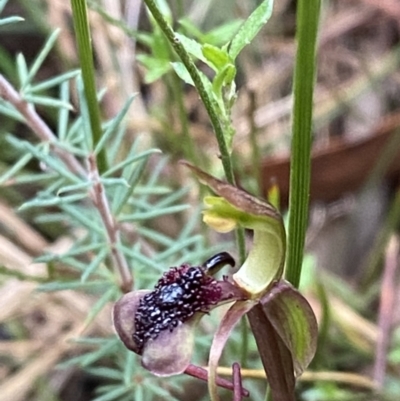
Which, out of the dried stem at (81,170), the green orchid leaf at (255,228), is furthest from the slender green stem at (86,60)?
the green orchid leaf at (255,228)

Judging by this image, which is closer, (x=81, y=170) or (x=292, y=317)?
(x=292, y=317)

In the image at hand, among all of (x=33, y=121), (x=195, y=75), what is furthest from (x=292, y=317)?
(x=33, y=121)

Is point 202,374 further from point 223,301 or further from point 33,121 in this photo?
point 33,121

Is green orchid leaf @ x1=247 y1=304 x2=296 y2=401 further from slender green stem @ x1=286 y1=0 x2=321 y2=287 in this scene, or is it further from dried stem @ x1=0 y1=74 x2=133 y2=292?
dried stem @ x1=0 y1=74 x2=133 y2=292

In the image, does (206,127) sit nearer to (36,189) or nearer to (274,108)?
(274,108)

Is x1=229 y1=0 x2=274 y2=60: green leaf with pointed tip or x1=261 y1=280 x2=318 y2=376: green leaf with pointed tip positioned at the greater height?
x1=229 y1=0 x2=274 y2=60: green leaf with pointed tip

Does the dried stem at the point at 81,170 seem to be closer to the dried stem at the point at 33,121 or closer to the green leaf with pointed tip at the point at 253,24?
the dried stem at the point at 33,121

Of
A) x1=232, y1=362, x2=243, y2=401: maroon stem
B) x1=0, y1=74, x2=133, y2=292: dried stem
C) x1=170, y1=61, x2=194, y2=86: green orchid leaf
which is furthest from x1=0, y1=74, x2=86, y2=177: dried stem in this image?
x1=232, y1=362, x2=243, y2=401: maroon stem
